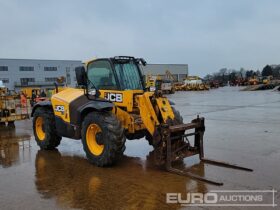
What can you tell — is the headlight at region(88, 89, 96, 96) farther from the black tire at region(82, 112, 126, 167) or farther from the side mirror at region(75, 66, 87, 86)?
the black tire at region(82, 112, 126, 167)

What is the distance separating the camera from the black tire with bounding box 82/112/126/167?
7109 millimetres

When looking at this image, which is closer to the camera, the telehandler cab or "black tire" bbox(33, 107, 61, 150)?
the telehandler cab

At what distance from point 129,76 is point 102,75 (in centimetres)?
64

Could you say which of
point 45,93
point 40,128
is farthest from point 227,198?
point 45,93

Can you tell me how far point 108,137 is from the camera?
7145 millimetres

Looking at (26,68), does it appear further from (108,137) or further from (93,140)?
(108,137)

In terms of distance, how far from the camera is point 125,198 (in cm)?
559

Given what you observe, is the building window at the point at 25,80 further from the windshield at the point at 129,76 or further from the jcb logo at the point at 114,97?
the jcb logo at the point at 114,97

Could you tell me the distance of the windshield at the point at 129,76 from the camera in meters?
8.10

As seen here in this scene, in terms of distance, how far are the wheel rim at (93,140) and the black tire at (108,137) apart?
11 centimetres

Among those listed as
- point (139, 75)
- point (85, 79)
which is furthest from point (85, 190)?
point (139, 75)

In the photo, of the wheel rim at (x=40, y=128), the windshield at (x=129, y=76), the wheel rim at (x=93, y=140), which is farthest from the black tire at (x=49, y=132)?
the windshield at (x=129, y=76)

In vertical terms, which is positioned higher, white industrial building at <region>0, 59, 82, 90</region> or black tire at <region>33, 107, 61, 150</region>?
white industrial building at <region>0, 59, 82, 90</region>

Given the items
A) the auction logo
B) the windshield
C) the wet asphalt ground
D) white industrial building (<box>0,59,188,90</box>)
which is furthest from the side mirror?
white industrial building (<box>0,59,188,90</box>)
